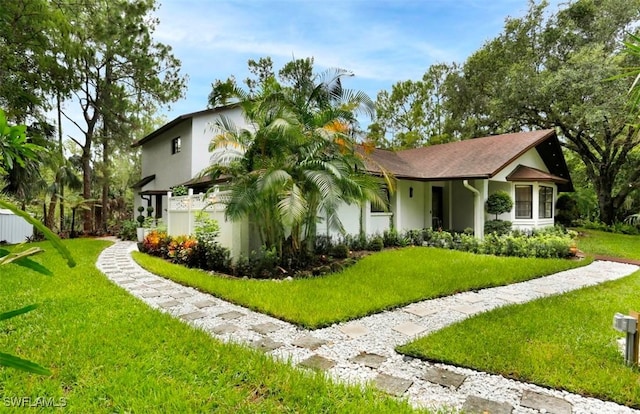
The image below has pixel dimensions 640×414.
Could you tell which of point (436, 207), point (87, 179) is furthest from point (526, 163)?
point (87, 179)

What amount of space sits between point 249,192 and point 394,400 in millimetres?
5291

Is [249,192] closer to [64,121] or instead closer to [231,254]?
[231,254]

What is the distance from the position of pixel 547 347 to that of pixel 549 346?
0.16 feet

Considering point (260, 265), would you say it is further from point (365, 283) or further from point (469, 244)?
point (469, 244)

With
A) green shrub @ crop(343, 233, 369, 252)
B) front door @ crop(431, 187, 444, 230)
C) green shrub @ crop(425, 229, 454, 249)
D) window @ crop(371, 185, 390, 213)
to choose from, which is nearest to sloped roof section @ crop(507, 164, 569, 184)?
front door @ crop(431, 187, 444, 230)

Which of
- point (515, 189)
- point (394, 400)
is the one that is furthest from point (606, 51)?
point (394, 400)

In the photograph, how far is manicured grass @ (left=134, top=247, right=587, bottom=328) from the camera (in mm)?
5176

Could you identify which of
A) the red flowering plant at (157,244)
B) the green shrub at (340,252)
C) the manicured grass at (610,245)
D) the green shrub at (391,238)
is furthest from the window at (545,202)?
the red flowering plant at (157,244)

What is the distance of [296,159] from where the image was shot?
25.9 feet

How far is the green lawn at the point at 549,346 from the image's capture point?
10.3ft

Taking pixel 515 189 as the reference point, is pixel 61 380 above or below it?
below

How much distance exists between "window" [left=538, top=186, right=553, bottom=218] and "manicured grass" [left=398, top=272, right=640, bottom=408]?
9.04 m

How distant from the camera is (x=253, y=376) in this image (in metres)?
3.15

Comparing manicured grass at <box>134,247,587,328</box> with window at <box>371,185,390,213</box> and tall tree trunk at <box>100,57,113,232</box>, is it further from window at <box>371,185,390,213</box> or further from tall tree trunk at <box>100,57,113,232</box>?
tall tree trunk at <box>100,57,113,232</box>
